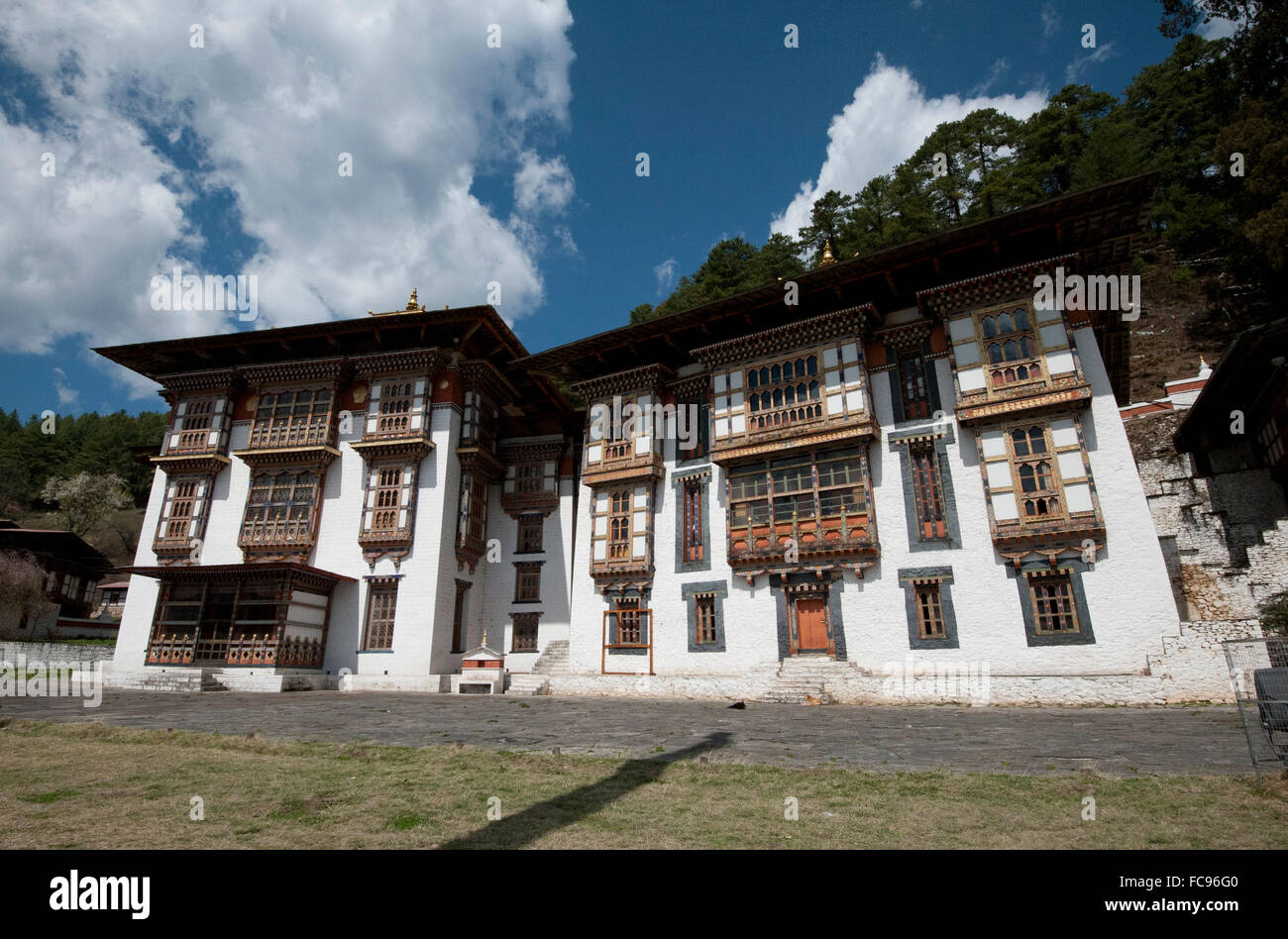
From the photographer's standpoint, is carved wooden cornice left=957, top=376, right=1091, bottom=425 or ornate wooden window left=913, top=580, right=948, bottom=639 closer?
carved wooden cornice left=957, top=376, right=1091, bottom=425

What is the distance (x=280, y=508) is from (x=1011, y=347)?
93.6ft

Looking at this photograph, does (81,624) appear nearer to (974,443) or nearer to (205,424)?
(205,424)

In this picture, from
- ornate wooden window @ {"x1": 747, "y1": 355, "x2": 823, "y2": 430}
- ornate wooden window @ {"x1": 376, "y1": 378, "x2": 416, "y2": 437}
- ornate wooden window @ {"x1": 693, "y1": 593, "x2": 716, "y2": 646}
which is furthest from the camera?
ornate wooden window @ {"x1": 376, "y1": 378, "x2": 416, "y2": 437}

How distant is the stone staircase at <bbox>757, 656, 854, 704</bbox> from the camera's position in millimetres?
19266

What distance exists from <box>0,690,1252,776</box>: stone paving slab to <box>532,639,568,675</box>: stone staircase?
7.35 meters

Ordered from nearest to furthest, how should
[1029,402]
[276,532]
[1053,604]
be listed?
[1053,604] < [1029,402] < [276,532]

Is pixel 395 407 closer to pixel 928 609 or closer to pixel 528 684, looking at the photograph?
pixel 528 684

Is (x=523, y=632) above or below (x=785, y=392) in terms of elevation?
below

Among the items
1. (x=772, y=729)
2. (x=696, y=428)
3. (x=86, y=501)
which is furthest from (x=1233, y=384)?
(x=86, y=501)

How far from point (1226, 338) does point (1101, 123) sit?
18654mm

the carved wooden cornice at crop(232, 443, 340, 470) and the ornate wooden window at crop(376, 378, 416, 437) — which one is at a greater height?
the ornate wooden window at crop(376, 378, 416, 437)

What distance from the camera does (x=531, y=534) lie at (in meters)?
30.4

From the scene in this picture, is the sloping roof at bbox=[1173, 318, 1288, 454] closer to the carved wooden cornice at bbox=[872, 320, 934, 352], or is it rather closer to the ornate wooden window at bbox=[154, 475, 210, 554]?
the carved wooden cornice at bbox=[872, 320, 934, 352]

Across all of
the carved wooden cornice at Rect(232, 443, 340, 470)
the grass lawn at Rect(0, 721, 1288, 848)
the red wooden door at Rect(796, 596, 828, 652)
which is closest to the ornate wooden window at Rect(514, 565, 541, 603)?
the carved wooden cornice at Rect(232, 443, 340, 470)
